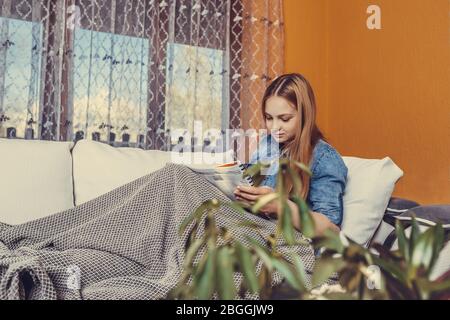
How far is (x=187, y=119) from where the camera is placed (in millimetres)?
2461

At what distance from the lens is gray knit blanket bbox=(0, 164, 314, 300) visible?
0.96 meters

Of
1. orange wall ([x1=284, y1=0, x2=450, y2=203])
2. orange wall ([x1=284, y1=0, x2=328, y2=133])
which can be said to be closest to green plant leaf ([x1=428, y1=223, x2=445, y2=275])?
orange wall ([x1=284, y1=0, x2=450, y2=203])

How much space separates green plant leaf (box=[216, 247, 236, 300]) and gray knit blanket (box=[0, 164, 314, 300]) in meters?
0.52

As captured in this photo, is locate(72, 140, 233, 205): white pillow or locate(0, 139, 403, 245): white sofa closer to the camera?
locate(0, 139, 403, 245): white sofa

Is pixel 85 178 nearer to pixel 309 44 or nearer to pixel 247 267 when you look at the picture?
pixel 247 267

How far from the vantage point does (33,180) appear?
5.49 ft

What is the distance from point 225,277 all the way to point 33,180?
1.37 metres

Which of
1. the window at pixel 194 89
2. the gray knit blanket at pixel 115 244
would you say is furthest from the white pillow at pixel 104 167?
the window at pixel 194 89

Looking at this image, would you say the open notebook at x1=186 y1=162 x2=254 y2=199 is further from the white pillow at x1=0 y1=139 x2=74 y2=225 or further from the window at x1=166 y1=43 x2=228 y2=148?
the window at x1=166 y1=43 x2=228 y2=148

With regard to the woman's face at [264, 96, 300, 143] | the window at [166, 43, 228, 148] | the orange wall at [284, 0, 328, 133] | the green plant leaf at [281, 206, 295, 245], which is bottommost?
the green plant leaf at [281, 206, 295, 245]

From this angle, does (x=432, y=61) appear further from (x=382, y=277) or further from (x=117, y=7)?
(x=382, y=277)

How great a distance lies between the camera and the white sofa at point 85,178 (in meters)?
1.54

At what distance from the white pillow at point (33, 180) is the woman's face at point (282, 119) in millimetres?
690
